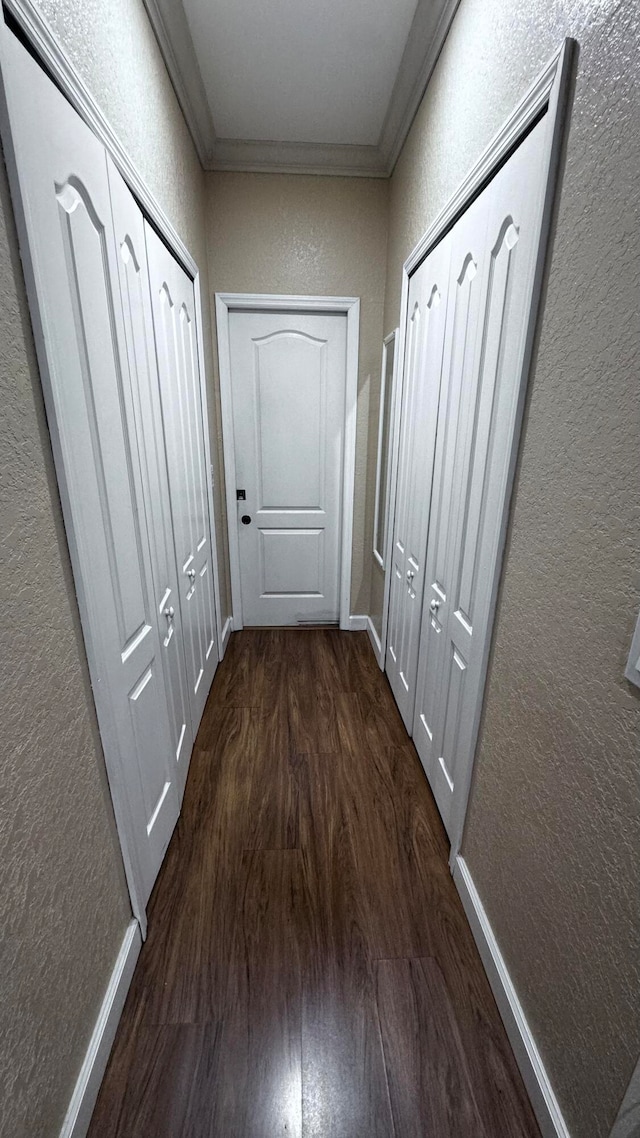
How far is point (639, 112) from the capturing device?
695mm

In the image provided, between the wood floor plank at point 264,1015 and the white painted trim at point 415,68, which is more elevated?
the white painted trim at point 415,68

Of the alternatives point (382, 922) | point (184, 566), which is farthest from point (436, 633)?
point (184, 566)

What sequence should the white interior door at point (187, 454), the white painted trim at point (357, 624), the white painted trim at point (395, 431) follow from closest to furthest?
the white interior door at point (187, 454)
the white painted trim at point (395, 431)
the white painted trim at point (357, 624)

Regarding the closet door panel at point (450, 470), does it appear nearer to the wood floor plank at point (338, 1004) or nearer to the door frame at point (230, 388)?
the wood floor plank at point (338, 1004)

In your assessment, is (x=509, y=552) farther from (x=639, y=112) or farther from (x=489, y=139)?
(x=489, y=139)

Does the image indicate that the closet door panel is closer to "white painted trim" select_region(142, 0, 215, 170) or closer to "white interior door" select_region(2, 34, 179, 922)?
"white interior door" select_region(2, 34, 179, 922)

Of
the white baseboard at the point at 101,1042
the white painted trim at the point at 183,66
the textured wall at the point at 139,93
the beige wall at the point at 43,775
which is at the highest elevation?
the white painted trim at the point at 183,66

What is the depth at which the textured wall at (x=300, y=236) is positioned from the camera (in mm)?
2445

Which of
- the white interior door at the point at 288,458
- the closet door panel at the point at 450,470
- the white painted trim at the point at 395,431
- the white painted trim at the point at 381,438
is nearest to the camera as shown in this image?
the closet door panel at the point at 450,470

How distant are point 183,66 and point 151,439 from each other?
4.86 ft

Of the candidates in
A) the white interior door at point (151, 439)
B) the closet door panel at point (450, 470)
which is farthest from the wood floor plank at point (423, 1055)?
the white interior door at point (151, 439)

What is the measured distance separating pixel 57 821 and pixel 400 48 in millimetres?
2702

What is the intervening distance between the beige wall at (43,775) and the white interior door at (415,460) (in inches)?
45.1

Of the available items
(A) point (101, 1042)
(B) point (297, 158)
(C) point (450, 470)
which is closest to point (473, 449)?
(C) point (450, 470)
